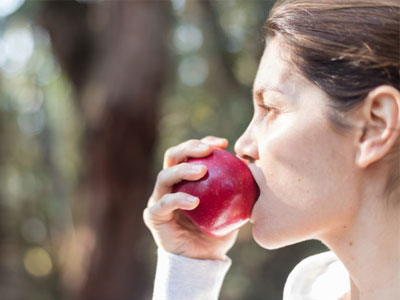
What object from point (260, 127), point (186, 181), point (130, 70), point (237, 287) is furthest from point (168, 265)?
point (237, 287)

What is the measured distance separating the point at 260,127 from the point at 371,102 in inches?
11.7

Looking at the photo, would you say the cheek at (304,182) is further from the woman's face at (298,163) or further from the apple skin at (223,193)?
the apple skin at (223,193)

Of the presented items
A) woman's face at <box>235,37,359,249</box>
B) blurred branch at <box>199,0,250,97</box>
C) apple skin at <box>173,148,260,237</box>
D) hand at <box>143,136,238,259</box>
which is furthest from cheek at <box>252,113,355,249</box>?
blurred branch at <box>199,0,250,97</box>

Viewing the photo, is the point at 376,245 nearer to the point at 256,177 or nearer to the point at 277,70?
the point at 256,177

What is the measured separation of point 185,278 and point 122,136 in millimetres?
3303

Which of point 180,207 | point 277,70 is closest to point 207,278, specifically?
point 180,207

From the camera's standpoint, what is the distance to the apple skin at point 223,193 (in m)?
1.48

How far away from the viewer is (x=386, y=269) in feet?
4.24

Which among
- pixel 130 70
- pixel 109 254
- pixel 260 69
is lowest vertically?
pixel 109 254

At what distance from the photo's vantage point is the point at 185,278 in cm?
170

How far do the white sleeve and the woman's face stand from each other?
0.37m

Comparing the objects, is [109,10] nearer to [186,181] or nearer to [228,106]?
[228,106]

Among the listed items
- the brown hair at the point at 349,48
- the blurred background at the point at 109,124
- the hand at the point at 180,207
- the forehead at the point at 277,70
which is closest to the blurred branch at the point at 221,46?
the blurred background at the point at 109,124

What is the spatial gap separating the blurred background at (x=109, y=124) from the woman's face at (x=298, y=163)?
325 millimetres
